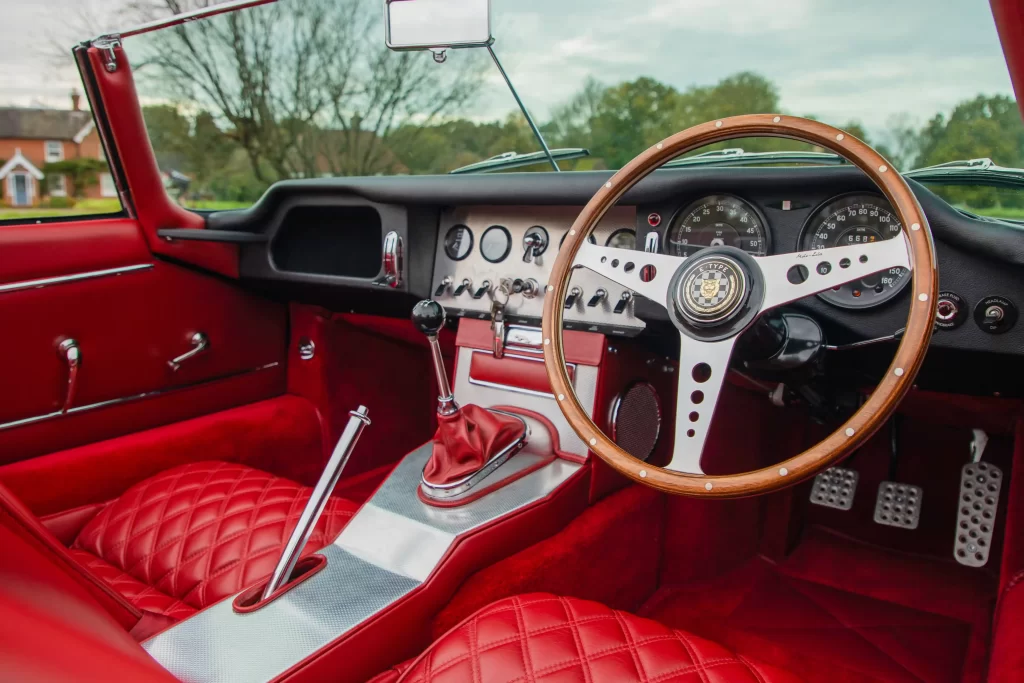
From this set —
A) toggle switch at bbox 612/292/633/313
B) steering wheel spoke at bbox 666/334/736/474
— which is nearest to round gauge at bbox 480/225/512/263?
toggle switch at bbox 612/292/633/313

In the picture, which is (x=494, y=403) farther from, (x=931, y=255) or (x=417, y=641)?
(x=931, y=255)

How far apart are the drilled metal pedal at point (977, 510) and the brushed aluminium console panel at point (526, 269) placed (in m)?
0.96

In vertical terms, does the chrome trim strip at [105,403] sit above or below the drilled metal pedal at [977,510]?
below

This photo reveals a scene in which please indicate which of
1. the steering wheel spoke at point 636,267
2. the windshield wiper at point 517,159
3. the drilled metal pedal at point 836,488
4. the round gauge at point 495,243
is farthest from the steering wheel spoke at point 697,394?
the drilled metal pedal at point 836,488

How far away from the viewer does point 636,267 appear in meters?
1.25

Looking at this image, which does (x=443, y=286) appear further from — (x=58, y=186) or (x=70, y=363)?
(x=58, y=186)

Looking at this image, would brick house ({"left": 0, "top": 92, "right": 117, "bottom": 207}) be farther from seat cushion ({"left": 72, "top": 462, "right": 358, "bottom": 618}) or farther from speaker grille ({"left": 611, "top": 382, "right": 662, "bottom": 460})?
speaker grille ({"left": 611, "top": 382, "right": 662, "bottom": 460})

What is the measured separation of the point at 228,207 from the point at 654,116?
1.49 meters

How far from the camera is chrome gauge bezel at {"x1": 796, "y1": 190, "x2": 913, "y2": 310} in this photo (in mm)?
1347

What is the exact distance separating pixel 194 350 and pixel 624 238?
1.43 meters

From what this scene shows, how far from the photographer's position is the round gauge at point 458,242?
2.04 meters

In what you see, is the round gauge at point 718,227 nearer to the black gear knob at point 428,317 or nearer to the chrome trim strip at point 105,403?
the black gear knob at point 428,317

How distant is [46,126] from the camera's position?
6.73 ft

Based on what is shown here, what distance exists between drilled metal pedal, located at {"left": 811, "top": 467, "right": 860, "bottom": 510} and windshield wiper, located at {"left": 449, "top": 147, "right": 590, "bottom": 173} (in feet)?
3.88
